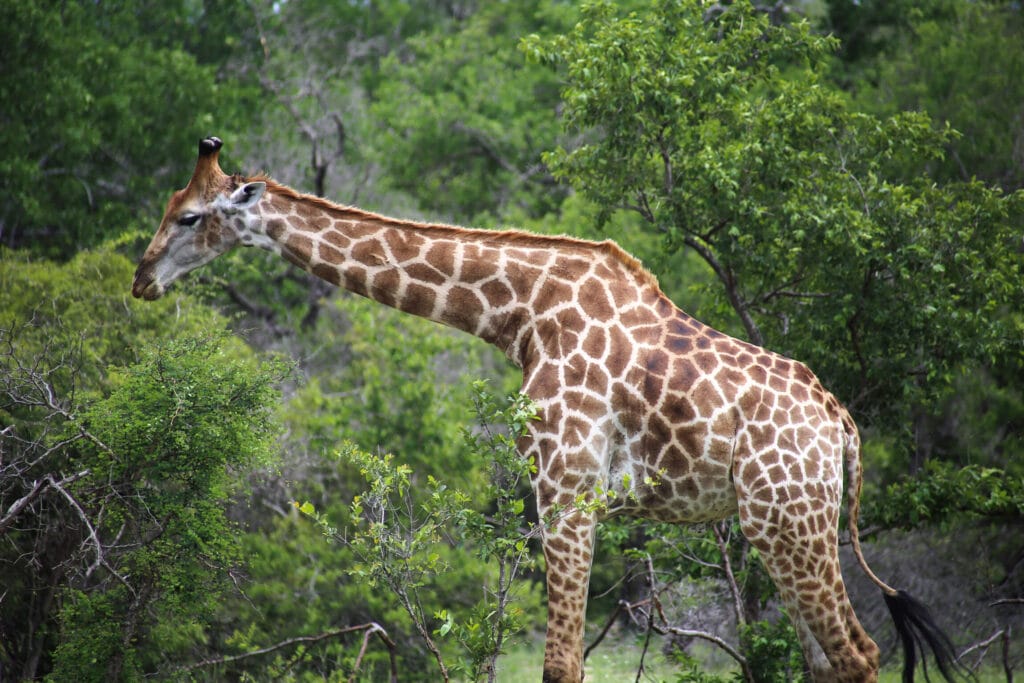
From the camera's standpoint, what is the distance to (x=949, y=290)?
9.84 metres

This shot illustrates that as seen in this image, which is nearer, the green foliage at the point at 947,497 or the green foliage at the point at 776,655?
the green foliage at the point at 776,655

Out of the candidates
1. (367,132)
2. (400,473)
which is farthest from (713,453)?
(367,132)

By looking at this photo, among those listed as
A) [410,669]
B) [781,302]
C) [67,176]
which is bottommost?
[410,669]

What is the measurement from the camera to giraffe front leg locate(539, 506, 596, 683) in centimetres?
729

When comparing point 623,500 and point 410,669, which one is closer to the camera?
point 623,500

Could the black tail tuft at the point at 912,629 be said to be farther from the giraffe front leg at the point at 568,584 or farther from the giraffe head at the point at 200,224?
the giraffe head at the point at 200,224

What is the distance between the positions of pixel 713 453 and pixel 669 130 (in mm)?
4086

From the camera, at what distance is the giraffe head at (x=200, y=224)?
7996 millimetres

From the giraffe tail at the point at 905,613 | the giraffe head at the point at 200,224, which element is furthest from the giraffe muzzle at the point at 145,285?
the giraffe tail at the point at 905,613

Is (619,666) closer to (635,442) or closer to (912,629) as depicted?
(912,629)

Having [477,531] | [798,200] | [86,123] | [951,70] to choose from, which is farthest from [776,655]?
[86,123]

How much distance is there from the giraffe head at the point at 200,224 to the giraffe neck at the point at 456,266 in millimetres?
160

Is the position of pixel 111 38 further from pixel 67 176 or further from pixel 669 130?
pixel 669 130

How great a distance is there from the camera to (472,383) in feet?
23.1
